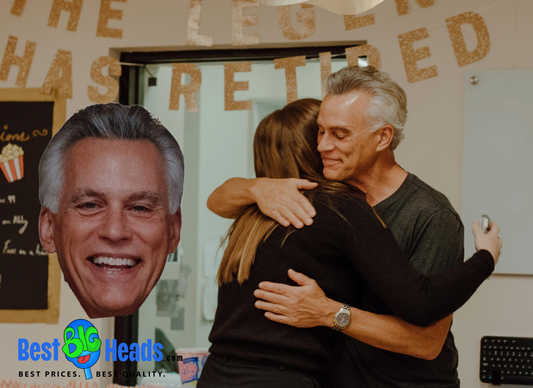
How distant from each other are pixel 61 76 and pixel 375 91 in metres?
1.35

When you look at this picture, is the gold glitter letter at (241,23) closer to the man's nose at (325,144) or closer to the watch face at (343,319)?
the man's nose at (325,144)

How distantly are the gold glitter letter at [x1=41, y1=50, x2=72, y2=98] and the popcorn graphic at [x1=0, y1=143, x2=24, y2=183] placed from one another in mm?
273

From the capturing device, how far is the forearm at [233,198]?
1307 mm

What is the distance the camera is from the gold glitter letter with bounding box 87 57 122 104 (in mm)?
1991

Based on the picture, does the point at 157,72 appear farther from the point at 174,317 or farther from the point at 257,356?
the point at 257,356

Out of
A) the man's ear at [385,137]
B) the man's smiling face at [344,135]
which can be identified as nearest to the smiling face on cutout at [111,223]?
the man's smiling face at [344,135]

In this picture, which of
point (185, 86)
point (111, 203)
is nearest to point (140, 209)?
point (111, 203)

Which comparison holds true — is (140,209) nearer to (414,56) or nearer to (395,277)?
(395,277)

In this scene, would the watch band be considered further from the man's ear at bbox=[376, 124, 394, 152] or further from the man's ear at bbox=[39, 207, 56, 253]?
the man's ear at bbox=[39, 207, 56, 253]

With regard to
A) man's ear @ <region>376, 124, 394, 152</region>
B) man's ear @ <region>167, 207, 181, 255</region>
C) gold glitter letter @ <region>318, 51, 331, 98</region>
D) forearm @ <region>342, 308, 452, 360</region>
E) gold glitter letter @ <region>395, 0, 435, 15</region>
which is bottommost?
forearm @ <region>342, 308, 452, 360</region>

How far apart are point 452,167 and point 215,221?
1.00 metres

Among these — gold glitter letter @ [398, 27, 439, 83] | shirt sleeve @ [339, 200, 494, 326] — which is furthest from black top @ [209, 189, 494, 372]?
gold glitter letter @ [398, 27, 439, 83]

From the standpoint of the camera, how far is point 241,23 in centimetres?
198

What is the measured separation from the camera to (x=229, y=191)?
141 cm
